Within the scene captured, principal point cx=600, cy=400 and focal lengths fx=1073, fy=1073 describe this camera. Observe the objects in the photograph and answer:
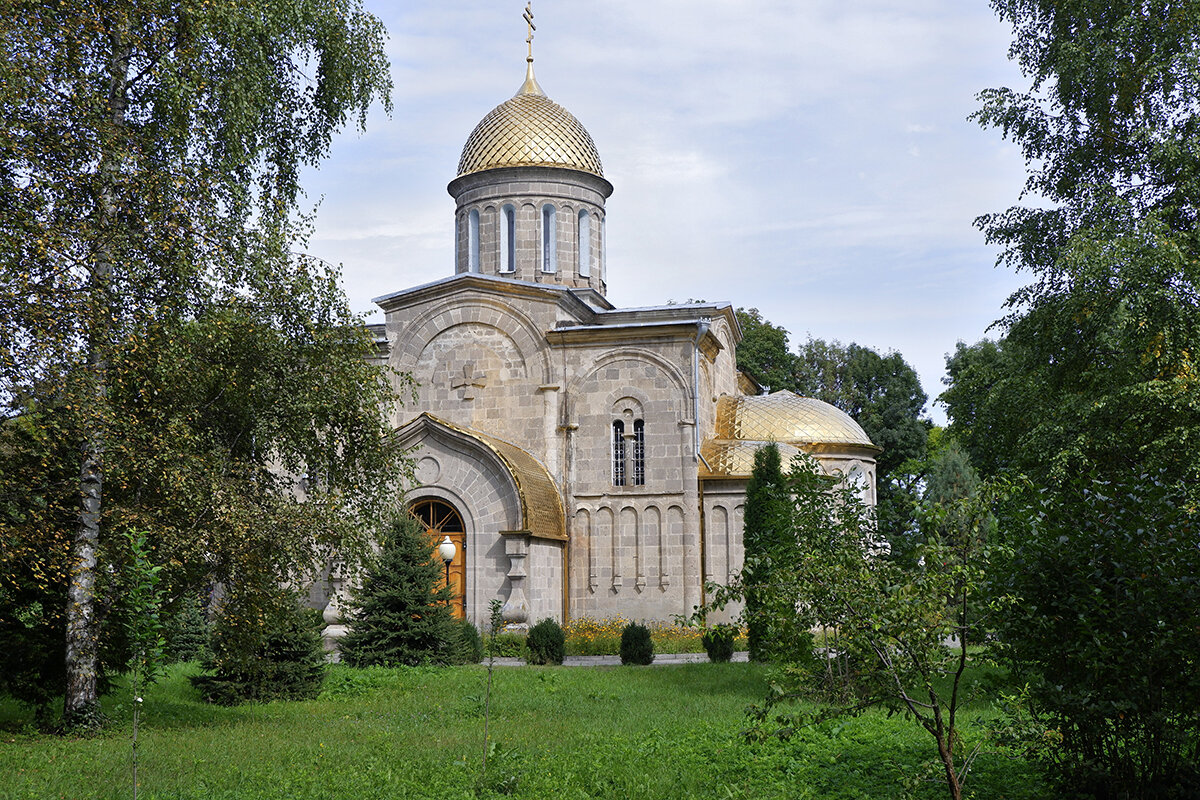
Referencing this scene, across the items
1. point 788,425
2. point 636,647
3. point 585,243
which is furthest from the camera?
point 585,243

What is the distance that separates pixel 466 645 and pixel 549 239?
34.8ft

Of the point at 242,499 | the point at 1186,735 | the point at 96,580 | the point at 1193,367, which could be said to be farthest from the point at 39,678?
the point at 1193,367

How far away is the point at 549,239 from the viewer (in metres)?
24.1

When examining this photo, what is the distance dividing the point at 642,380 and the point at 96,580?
1274 cm

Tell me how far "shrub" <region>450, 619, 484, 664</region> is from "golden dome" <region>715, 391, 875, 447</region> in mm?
7938

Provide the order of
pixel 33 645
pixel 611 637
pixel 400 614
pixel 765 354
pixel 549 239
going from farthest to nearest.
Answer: pixel 765 354 < pixel 549 239 < pixel 611 637 < pixel 400 614 < pixel 33 645

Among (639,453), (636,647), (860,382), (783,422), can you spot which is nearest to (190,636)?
(636,647)

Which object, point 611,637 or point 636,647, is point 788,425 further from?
point 636,647

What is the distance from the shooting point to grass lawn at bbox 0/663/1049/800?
297 inches

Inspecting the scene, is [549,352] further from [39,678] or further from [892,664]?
[892,664]

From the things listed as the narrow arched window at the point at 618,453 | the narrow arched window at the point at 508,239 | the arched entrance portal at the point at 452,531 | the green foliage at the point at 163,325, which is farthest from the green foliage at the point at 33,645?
the narrow arched window at the point at 508,239

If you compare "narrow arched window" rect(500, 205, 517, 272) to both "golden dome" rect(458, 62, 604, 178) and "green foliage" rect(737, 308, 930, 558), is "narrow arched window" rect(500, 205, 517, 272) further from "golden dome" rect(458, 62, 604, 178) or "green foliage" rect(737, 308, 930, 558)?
"green foliage" rect(737, 308, 930, 558)

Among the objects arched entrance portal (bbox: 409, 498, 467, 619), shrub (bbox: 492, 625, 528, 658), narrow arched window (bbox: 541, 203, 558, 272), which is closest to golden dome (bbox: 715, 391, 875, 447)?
narrow arched window (bbox: 541, 203, 558, 272)

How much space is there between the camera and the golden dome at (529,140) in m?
23.9
